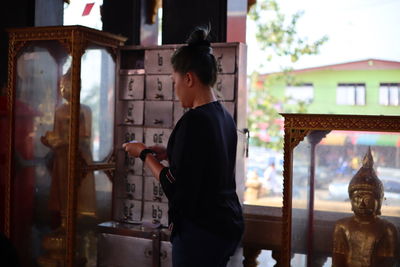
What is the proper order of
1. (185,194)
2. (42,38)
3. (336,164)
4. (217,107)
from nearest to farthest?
(185,194)
(217,107)
(336,164)
(42,38)

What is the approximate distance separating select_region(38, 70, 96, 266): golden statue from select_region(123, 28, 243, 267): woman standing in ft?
5.50

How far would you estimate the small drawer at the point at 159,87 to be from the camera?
146 inches

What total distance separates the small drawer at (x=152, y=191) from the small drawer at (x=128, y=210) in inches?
3.3

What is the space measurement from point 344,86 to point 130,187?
517 centimetres

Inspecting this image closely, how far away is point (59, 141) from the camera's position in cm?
370

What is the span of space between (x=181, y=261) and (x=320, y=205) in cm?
116

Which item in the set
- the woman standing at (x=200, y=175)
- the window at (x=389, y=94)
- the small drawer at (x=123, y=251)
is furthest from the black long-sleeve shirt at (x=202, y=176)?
the window at (x=389, y=94)

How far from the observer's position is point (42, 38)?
3.69 m

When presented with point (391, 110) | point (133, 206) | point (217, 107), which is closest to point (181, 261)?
point (217, 107)

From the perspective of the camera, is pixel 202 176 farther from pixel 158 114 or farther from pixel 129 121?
pixel 129 121

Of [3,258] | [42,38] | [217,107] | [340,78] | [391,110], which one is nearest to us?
[3,258]

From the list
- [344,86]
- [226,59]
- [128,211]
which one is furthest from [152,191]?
[344,86]

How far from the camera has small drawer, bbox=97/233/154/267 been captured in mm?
3598

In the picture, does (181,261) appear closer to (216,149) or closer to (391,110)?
(216,149)
